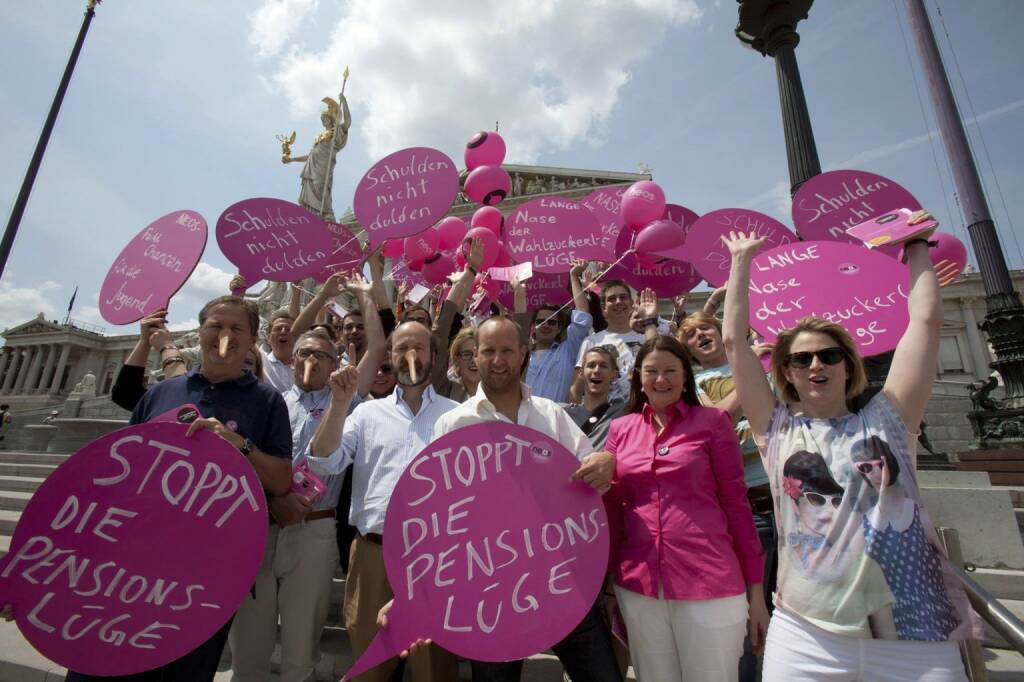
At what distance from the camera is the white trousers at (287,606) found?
209 cm

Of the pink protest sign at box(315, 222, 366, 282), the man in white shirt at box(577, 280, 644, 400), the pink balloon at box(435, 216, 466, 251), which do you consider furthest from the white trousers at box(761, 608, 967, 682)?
the pink balloon at box(435, 216, 466, 251)

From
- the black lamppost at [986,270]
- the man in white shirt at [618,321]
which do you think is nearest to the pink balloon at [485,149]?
the man in white shirt at [618,321]

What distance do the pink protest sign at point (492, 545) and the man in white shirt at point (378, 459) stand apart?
0.37 meters

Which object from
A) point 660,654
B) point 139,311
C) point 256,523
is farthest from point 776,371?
point 139,311

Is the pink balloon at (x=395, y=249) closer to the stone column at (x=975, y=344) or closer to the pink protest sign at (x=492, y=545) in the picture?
the pink protest sign at (x=492, y=545)

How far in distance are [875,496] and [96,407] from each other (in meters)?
23.9

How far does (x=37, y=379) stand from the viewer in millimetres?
46312

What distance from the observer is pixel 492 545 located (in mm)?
1529

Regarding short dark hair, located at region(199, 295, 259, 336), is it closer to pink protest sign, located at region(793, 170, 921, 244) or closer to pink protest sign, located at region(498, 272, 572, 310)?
pink protest sign, located at region(498, 272, 572, 310)

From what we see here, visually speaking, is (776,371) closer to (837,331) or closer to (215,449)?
(837,331)

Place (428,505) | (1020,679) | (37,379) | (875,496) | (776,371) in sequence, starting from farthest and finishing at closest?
1. (37,379)
2. (1020,679)
3. (776,371)
4. (428,505)
5. (875,496)

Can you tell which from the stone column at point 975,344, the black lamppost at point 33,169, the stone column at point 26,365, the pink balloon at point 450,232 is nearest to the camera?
the pink balloon at point 450,232

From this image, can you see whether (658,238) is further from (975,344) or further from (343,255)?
(975,344)

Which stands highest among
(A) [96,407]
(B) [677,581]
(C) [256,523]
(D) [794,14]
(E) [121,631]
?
(D) [794,14]
